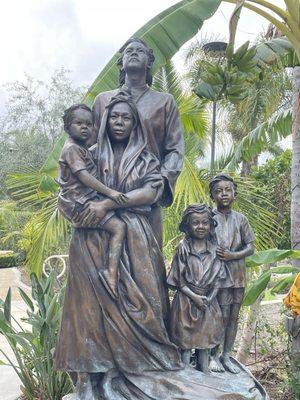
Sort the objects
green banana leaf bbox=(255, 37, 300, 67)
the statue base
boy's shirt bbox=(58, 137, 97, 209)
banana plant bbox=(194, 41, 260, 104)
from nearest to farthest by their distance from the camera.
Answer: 1. the statue base
2. boy's shirt bbox=(58, 137, 97, 209)
3. banana plant bbox=(194, 41, 260, 104)
4. green banana leaf bbox=(255, 37, 300, 67)

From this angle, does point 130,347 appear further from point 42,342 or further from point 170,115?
point 42,342

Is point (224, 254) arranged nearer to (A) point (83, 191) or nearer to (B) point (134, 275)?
(B) point (134, 275)

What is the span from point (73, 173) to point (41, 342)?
7.66 feet

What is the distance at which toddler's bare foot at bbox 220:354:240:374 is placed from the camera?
2.89 meters

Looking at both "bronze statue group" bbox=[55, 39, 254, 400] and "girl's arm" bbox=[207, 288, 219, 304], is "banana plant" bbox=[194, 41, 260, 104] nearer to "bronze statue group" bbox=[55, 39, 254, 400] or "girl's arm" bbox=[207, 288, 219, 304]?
"bronze statue group" bbox=[55, 39, 254, 400]

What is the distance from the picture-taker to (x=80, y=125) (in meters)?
2.70

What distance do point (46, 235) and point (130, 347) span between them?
9.38ft

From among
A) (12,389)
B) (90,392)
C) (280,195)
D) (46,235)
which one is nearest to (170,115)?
(90,392)

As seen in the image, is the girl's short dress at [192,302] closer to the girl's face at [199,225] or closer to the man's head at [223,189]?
the girl's face at [199,225]

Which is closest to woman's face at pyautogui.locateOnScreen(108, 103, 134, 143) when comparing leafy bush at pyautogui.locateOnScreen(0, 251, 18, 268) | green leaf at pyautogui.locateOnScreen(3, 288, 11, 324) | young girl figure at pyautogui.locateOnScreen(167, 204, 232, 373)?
young girl figure at pyautogui.locateOnScreen(167, 204, 232, 373)

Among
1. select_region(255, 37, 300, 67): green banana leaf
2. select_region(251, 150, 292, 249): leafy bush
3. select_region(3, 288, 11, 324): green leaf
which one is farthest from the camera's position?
select_region(251, 150, 292, 249): leafy bush

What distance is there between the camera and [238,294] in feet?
9.64

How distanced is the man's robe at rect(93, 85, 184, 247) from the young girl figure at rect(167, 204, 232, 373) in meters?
0.20

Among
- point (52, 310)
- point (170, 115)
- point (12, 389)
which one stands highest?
point (170, 115)
